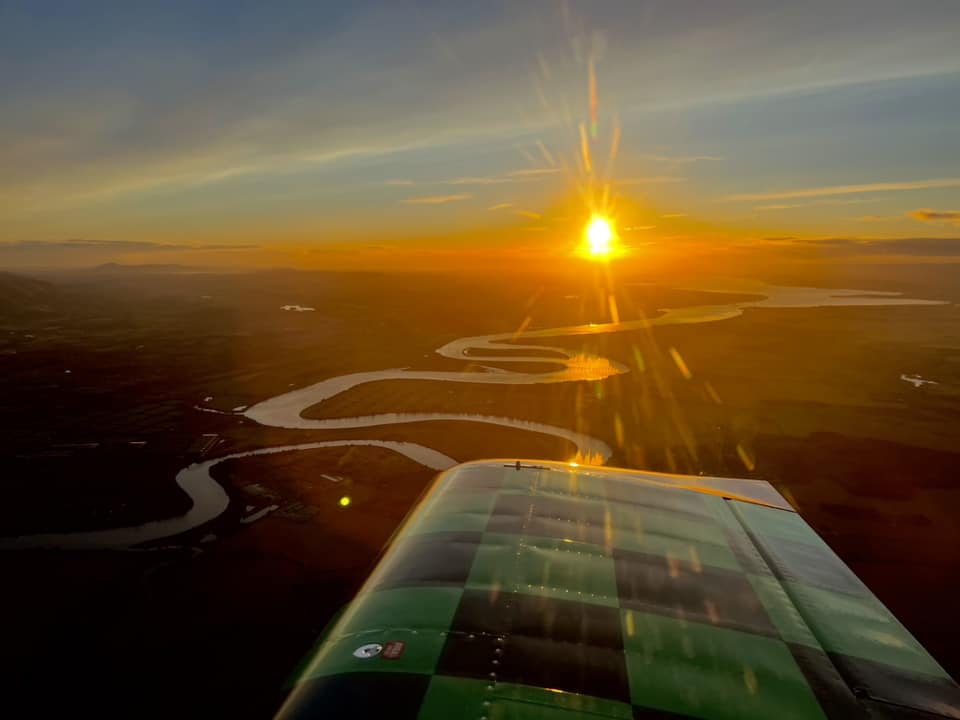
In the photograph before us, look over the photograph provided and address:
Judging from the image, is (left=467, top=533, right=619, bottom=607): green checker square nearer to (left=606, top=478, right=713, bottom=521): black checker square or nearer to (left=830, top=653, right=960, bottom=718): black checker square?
(left=606, top=478, right=713, bottom=521): black checker square

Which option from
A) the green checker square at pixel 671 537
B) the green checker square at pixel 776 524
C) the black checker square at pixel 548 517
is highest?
the black checker square at pixel 548 517

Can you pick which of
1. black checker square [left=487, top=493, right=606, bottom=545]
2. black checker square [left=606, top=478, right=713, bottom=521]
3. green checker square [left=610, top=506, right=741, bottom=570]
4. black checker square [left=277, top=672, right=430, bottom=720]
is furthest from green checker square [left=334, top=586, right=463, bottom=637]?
black checker square [left=606, top=478, right=713, bottom=521]

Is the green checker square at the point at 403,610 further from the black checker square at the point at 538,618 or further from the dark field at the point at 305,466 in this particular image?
the dark field at the point at 305,466

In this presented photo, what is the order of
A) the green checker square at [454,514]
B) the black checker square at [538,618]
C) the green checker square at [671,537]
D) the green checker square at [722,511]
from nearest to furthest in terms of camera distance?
the black checker square at [538,618] < the green checker square at [671,537] < the green checker square at [454,514] < the green checker square at [722,511]

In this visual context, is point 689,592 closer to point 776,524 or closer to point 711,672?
point 711,672

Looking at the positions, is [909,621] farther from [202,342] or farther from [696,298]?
[696,298]

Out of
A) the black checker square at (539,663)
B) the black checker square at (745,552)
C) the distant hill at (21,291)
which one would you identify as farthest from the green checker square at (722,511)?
the distant hill at (21,291)
